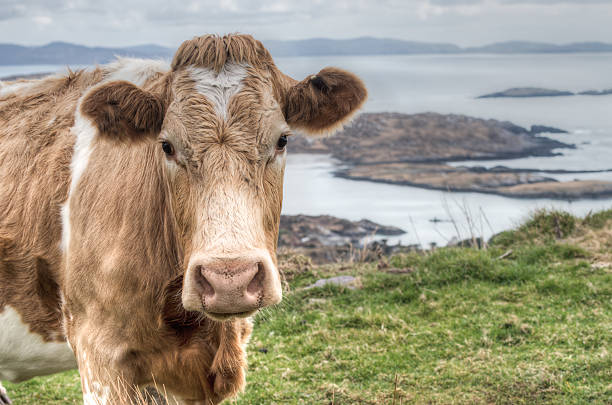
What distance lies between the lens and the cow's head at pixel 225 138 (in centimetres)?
284

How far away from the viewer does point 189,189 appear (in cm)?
327

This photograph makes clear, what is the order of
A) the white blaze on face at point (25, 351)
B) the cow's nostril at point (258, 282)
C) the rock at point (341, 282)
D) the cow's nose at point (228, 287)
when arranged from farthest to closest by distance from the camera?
the rock at point (341, 282) < the white blaze on face at point (25, 351) < the cow's nostril at point (258, 282) < the cow's nose at point (228, 287)

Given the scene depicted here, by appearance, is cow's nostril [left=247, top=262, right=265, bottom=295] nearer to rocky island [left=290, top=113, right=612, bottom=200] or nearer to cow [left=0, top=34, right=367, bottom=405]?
cow [left=0, top=34, right=367, bottom=405]

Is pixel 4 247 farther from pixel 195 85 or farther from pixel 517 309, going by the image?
pixel 517 309

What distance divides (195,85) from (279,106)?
0.50 meters

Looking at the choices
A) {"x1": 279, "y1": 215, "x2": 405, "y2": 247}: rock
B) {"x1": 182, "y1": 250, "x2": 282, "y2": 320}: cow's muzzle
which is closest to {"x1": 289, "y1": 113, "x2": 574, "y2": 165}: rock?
{"x1": 279, "y1": 215, "x2": 405, "y2": 247}: rock

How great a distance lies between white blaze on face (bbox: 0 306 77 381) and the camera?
4578 millimetres

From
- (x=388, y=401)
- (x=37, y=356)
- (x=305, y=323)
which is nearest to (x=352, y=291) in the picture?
(x=305, y=323)

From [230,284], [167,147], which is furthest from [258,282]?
[167,147]

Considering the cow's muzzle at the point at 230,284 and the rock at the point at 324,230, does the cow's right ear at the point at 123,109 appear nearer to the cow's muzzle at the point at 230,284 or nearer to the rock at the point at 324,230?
the cow's muzzle at the point at 230,284

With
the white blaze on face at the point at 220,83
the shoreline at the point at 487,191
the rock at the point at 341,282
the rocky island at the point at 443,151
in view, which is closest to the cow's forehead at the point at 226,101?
the white blaze on face at the point at 220,83

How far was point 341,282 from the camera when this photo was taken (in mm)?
8766

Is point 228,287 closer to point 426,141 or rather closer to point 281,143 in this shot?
point 281,143

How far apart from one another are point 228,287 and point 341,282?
6137 mm
